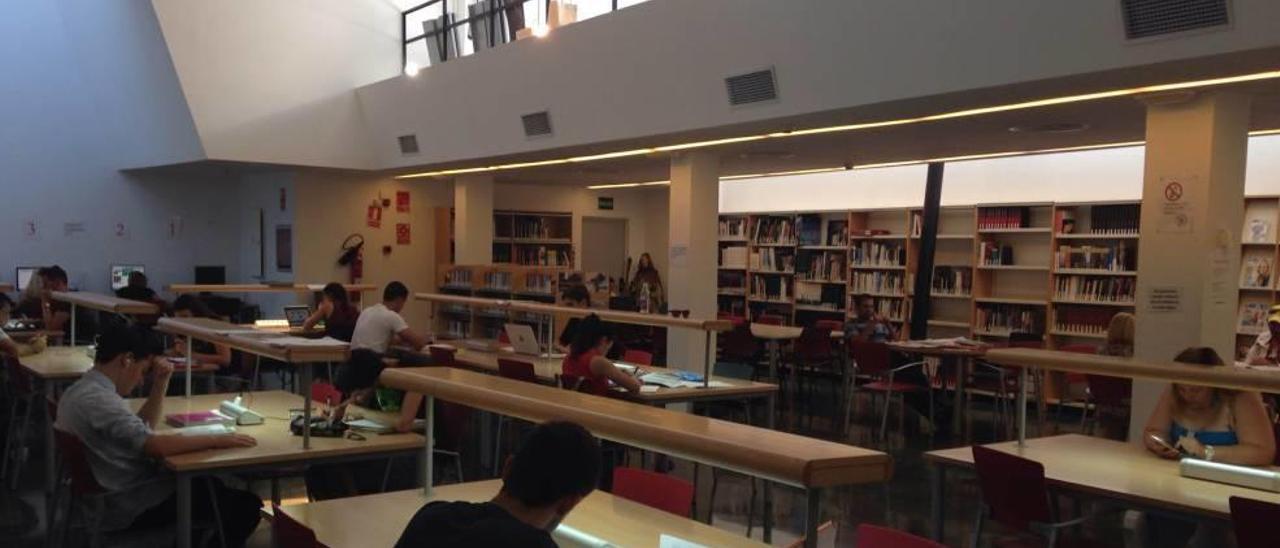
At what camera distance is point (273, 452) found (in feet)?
12.5

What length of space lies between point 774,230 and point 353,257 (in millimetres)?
5424

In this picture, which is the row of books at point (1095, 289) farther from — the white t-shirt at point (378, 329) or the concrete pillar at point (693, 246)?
the white t-shirt at point (378, 329)

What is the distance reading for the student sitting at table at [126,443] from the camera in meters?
3.66

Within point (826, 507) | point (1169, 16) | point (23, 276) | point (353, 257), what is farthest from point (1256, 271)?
point (23, 276)

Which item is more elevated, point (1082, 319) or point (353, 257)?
point (353, 257)

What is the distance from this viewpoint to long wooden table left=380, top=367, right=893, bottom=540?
1811 mm

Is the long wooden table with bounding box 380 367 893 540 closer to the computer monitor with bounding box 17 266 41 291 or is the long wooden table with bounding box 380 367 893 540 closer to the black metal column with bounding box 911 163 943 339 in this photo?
the black metal column with bounding box 911 163 943 339

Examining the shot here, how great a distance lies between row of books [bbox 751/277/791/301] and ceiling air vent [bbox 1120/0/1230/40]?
24.9 feet

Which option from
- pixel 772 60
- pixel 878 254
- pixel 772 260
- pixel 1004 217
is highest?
pixel 772 60

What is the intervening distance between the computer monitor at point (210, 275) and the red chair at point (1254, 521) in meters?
12.7

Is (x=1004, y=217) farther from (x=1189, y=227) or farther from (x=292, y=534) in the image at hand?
(x=292, y=534)

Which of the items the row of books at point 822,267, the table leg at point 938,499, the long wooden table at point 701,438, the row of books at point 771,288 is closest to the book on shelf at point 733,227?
the row of books at point 771,288

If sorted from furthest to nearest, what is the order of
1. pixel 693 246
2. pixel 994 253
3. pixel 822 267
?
pixel 822 267 → pixel 994 253 → pixel 693 246

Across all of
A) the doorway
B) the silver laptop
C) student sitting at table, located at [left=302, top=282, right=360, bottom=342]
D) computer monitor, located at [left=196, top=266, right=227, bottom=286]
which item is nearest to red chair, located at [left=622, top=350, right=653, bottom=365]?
the silver laptop
